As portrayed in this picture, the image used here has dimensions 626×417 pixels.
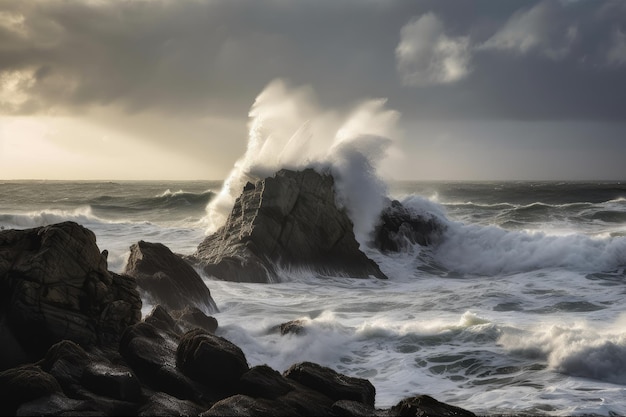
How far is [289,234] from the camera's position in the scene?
61.3 feet

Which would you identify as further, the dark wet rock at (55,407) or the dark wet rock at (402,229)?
the dark wet rock at (402,229)

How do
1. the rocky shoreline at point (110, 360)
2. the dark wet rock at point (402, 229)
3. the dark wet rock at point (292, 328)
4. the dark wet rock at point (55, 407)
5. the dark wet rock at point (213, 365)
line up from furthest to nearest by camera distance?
the dark wet rock at point (402, 229) → the dark wet rock at point (292, 328) → the dark wet rock at point (213, 365) → the rocky shoreline at point (110, 360) → the dark wet rock at point (55, 407)

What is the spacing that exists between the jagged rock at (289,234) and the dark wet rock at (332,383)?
31.9 feet

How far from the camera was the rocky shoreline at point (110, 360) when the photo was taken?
21.3 feet

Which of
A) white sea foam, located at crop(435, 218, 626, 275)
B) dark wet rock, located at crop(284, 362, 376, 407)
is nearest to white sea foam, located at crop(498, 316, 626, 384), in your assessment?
dark wet rock, located at crop(284, 362, 376, 407)

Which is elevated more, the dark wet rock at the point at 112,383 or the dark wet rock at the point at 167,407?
the dark wet rock at the point at 112,383

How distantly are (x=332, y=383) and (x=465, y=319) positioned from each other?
18.2 feet

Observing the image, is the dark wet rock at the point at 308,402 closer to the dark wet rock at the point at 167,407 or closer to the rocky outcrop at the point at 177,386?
the rocky outcrop at the point at 177,386

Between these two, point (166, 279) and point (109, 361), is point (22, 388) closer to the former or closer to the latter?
point (109, 361)

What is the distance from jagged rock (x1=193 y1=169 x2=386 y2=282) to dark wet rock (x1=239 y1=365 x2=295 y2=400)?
32.5ft

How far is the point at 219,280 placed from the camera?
1661 centimetres

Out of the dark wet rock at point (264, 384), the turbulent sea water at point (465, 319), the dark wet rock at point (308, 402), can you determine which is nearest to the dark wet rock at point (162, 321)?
the turbulent sea water at point (465, 319)

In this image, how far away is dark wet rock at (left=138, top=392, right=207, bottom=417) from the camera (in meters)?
6.36

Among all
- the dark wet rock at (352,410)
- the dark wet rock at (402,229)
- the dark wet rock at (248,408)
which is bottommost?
the dark wet rock at (352,410)
